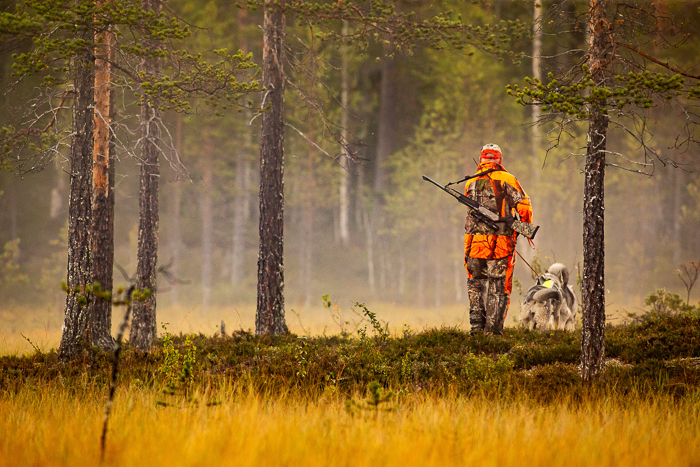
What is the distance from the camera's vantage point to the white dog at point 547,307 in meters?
10.7

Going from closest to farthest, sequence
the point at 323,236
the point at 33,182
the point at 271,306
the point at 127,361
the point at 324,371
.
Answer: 1. the point at 324,371
2. the point at 127,361
3. the point at 271,306
4. the point at 33,182
5. the point at 323,236

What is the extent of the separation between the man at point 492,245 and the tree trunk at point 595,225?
2.63 m

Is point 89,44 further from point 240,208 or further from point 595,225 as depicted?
point 240,208

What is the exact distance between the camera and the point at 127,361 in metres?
8.00

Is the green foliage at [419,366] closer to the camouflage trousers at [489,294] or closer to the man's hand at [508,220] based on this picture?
the camouflage trousers at [489,294]

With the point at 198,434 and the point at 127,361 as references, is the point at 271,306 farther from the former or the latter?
the point at 198,434

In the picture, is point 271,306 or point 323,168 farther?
point 323,168

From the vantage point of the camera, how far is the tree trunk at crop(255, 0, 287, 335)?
34.4 feet

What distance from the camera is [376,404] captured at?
4457mm

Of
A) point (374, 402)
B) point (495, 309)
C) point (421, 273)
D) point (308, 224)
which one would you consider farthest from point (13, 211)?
point (374, 402)

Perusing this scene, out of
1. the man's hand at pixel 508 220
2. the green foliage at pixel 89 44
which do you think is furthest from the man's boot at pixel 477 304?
the green foliage at pixel 89 44

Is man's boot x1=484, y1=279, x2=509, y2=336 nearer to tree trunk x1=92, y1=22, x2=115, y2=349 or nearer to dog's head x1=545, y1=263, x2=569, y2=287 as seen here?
dog's head x1=545, y1=263, x2=569, y2=287

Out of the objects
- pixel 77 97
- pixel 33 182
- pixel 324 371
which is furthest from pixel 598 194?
pixel 33 182

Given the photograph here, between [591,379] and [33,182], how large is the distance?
27.7 m
